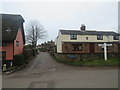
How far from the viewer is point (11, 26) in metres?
18.4

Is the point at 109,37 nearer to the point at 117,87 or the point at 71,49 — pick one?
the point at 71,49

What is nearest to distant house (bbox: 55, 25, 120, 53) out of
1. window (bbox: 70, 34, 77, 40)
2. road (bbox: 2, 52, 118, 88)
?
window (bbox: 70, 34, 77, 40)

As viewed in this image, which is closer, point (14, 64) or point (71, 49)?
point (14, 64)

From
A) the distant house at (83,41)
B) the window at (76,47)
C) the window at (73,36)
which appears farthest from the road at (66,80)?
the window at (73,36)

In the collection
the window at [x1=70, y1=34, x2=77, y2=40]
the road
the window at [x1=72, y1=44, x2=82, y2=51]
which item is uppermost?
the window at [x1=70, y1=34, x2=77, y2=40]

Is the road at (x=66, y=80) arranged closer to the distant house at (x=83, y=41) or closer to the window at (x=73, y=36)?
the distant house at (x=83, y=41)

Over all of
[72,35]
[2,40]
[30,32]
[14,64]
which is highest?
[30,32]

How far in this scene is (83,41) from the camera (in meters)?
28.1

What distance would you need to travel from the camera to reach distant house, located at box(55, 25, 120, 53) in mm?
24594

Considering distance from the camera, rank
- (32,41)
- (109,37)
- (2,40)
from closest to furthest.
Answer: (2,40) → (109,37) → (32,41)

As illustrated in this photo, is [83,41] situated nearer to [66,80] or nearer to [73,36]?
[73,36]

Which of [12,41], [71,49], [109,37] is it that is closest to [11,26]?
[12,41]

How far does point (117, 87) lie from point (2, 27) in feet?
57.3

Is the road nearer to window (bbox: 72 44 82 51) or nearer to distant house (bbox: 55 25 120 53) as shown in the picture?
distant house (bbox: 55 25 120 53)
